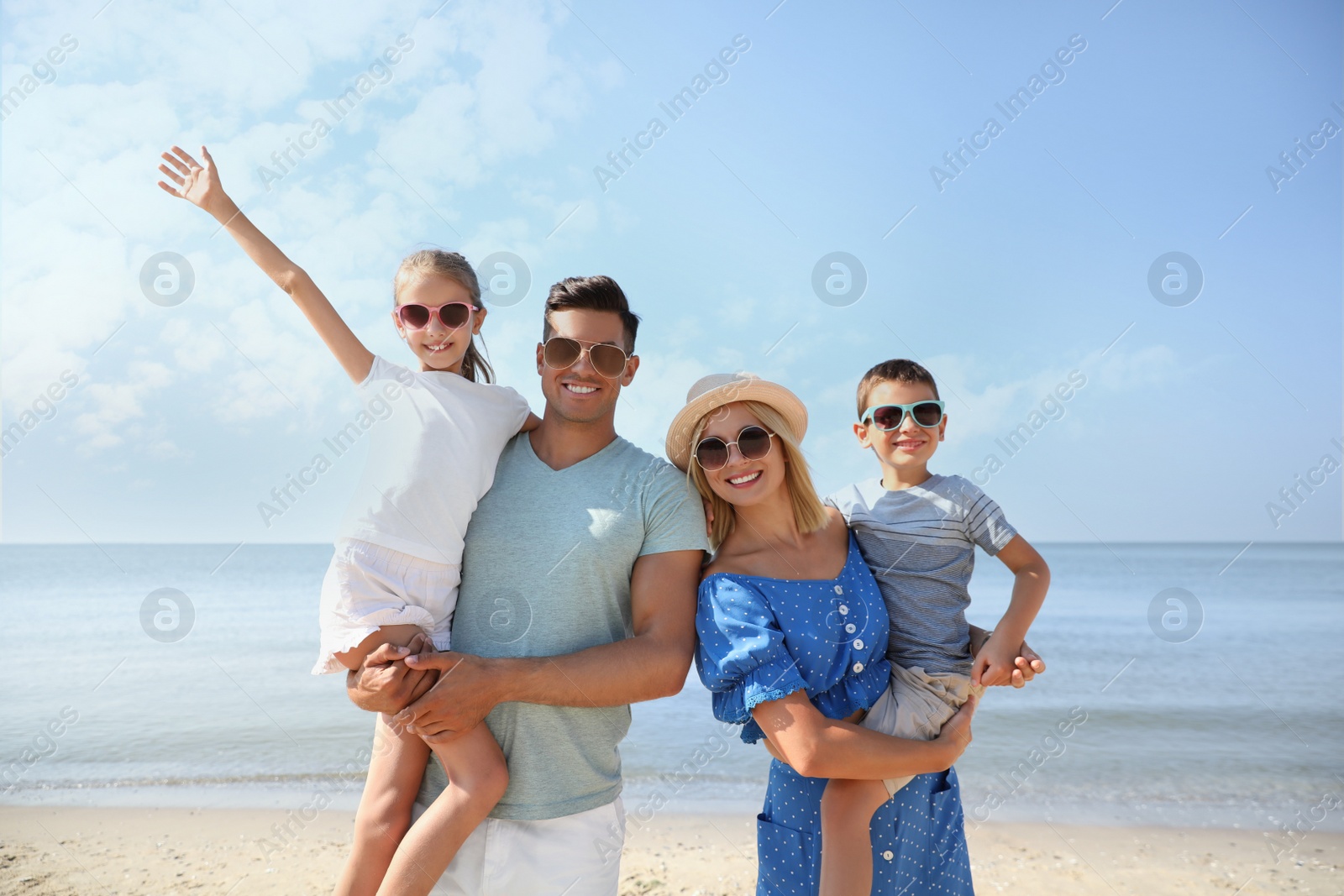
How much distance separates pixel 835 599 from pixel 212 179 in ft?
8.69

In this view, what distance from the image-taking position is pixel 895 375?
3.07 metres

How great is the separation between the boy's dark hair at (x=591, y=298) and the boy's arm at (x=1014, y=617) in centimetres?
150

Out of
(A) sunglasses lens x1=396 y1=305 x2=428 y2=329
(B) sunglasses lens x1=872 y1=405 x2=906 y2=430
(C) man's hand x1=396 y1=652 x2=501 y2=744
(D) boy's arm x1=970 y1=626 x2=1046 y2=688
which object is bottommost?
(C) man's hand x1=396 y1=652 x2=501 y2=744

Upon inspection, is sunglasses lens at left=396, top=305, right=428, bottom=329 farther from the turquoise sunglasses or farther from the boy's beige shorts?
the boy's beige shorts

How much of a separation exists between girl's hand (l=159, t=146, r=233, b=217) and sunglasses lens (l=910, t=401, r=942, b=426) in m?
2.61

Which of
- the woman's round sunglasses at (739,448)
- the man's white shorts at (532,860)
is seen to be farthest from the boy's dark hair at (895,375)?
the man's white shorts at (532,860)

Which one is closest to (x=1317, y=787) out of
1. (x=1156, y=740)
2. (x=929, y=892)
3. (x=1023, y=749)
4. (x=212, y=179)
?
(x=1156, y=740)

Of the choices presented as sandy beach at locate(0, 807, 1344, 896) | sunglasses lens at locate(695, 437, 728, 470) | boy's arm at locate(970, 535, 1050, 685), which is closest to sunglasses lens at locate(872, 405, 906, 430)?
boy's arm at locate(970, 535, 1050, 685)

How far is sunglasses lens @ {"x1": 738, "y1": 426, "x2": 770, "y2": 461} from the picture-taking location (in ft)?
8.48

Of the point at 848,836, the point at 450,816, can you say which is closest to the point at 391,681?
the point at 450,816

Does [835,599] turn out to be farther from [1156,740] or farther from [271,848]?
[1156,740]

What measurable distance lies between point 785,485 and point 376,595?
4.39 ft

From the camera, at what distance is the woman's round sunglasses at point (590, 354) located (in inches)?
106

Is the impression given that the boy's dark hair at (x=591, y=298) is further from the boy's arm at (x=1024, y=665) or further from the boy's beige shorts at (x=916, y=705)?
the boy's arm at (x=1024, y=665)
